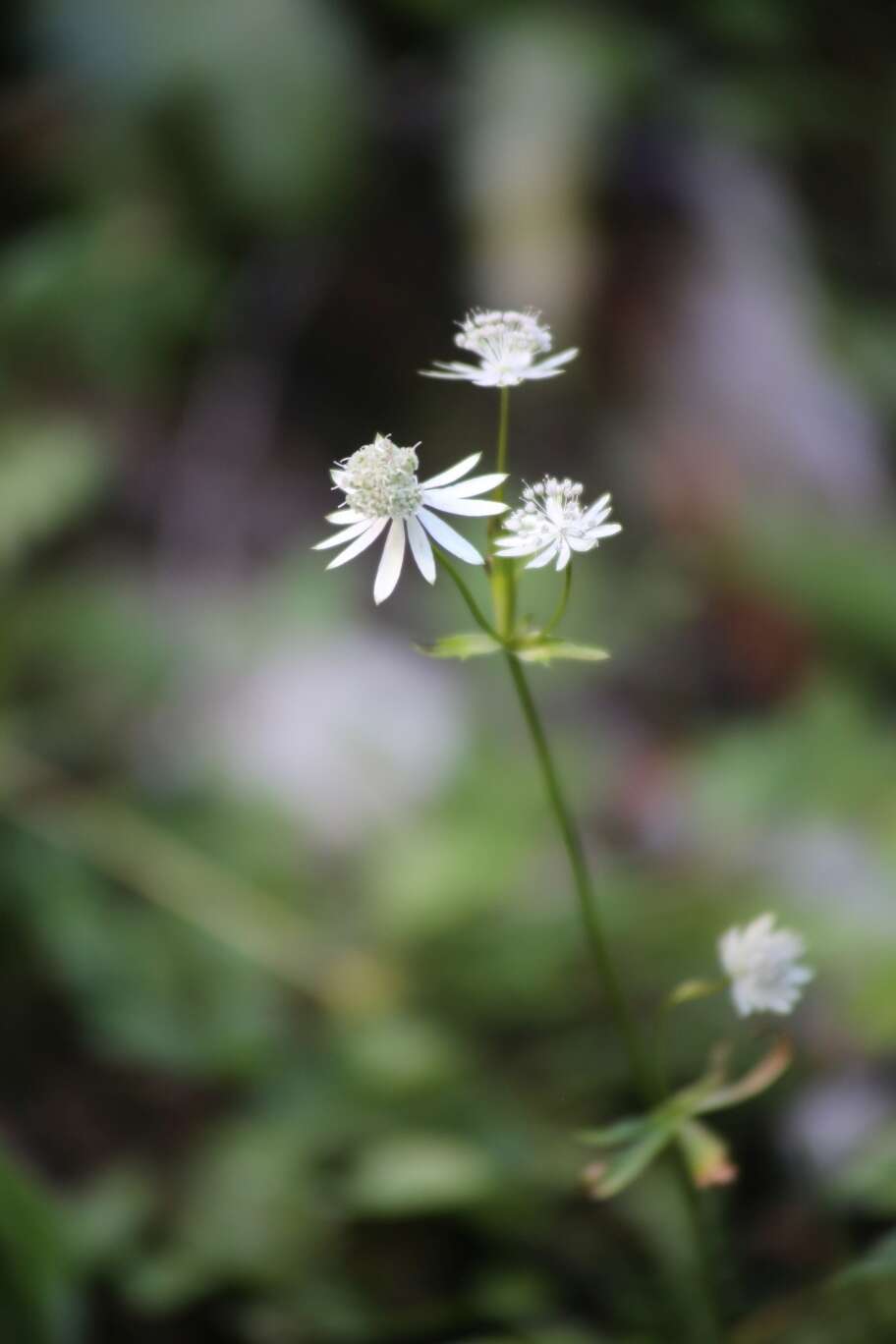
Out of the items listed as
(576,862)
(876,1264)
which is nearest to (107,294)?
(576,862)

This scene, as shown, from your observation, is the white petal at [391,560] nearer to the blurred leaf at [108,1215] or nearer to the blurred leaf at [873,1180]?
the blurred leaf at [873,1180]

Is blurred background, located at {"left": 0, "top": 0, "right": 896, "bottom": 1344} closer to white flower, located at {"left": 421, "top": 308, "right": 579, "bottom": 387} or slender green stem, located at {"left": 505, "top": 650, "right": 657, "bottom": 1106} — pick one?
slender green stem, located at {"left": 505, "top": 650, "right": 657, "bottom": 1106}

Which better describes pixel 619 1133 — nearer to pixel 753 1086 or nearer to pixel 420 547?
pixel 753 1086

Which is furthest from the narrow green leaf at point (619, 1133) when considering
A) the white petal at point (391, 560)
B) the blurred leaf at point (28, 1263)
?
the blurred leaf at point (28, 1263)

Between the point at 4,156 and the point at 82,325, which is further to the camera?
the point at 4,156

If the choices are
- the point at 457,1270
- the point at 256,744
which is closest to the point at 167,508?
the point at 256,744

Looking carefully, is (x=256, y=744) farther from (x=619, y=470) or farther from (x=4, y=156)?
(x=4, y=156)
